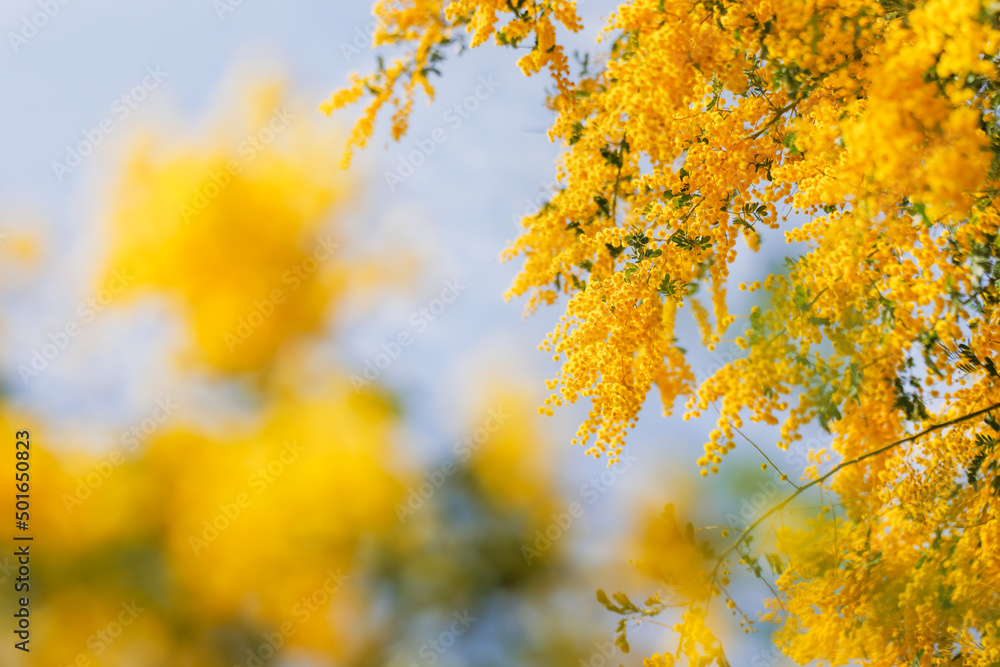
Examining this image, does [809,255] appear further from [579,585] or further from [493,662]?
[493,662]

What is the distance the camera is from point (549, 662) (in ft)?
15.6

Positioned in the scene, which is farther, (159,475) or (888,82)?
(159,475)

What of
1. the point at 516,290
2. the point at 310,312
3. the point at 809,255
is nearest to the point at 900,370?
the point at 809,255

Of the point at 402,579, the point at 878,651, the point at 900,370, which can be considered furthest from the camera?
the point at 402,579

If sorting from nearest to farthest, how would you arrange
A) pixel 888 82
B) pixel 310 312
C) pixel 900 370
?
pixel 888 82, pixel 900 370, pixel 310 312

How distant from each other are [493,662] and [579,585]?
76 cm

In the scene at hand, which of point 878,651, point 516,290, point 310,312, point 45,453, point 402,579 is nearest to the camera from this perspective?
point 878,651

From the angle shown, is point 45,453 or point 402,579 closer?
point 45,453

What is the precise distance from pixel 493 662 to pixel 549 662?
391mm

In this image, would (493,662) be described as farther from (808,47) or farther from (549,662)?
(808,47)

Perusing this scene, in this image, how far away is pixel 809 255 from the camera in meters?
2.16

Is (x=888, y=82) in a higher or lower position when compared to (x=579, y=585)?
lower

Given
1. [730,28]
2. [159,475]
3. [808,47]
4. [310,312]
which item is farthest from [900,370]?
[159,475]

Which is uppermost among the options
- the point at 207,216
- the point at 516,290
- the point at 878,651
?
the point at 207,216
